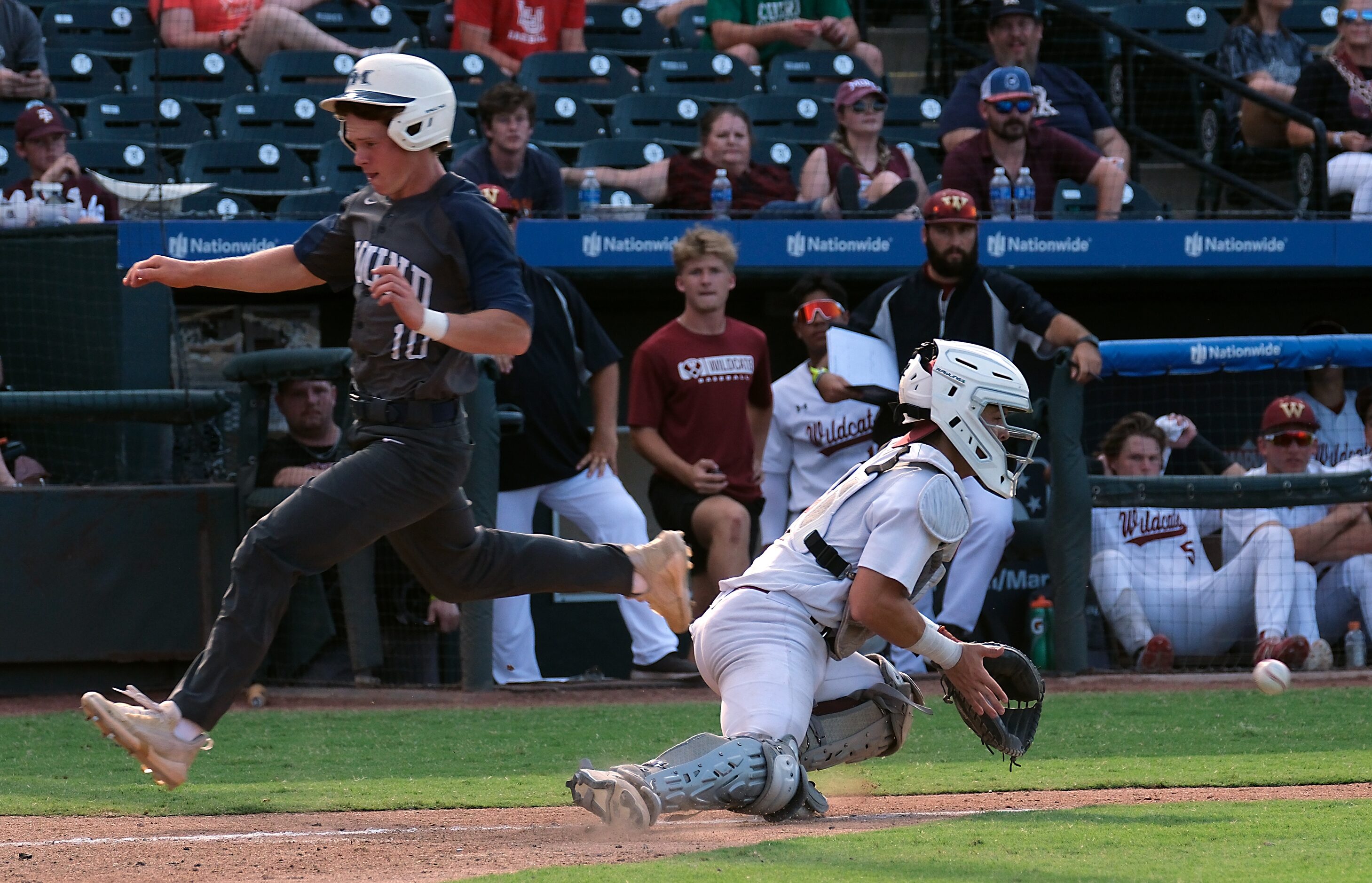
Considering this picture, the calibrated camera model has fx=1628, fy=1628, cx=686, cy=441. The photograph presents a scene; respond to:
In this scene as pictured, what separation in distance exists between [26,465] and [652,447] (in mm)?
2569

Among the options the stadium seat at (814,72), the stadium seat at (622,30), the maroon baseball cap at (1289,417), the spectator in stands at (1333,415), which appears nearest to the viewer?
the maroon baseball cap at (1289,417)

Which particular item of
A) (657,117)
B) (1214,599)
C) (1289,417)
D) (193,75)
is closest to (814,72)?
(657,117)

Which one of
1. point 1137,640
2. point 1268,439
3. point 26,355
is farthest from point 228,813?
point 1268,439

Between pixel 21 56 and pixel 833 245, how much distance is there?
4401 millimetres

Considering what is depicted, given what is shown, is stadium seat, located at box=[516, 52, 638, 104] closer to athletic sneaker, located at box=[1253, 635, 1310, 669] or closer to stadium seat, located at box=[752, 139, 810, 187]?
stadium seat, located at box=[752, 139, 810, 187]

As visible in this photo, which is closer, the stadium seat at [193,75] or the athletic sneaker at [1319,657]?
the athletic sneaker at [1319,657]

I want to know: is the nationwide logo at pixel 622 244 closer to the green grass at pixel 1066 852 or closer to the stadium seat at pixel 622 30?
the stadium seat at pixel 622 30

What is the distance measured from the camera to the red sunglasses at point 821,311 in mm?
7145

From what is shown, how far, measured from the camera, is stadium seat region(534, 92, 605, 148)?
29.6ft

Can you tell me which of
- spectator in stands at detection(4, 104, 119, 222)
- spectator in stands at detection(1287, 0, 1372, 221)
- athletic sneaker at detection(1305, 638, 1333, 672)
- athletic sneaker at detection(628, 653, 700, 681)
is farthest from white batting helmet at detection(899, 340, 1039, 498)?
spectator in stands at detection(1287, 0, 1372, 221)

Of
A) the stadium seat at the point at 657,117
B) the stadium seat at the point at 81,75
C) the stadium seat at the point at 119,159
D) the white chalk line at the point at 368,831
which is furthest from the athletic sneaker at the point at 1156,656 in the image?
the stadium seat at the point at 81,75

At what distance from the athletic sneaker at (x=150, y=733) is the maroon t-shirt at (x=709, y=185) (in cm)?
492

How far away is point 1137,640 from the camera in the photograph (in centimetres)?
685

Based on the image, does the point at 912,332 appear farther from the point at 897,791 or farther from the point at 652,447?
the point at 897,791
